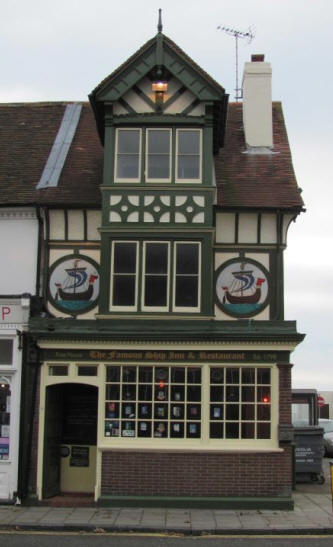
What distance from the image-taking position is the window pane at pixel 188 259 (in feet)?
50.3

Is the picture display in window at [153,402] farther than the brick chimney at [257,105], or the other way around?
the brick chimney at [257,105]

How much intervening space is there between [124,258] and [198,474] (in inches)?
192

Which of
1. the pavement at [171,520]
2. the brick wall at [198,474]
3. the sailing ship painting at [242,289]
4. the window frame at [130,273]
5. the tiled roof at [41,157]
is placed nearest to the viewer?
the pavement at [171,520]

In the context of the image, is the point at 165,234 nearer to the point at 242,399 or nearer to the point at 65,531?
the point at 242,399

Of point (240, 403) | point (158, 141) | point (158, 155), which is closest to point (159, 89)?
point (158, 141)

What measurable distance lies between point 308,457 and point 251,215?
22.3 feet

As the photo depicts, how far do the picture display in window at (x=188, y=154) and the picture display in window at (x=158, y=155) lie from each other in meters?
0.25

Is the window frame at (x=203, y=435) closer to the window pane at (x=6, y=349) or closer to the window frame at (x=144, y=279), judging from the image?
Answer: the window frame at (x=144, y=279)

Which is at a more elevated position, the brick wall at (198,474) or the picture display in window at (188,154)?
the picture display in window at (188,154)

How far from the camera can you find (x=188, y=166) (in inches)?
622

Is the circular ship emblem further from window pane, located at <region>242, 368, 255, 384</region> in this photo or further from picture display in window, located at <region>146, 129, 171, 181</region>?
window pane, located at <region>242, 368, 255, 384</region>

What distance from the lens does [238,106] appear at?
66.1 feet

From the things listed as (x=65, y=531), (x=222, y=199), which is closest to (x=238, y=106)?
(x=222, y=199)

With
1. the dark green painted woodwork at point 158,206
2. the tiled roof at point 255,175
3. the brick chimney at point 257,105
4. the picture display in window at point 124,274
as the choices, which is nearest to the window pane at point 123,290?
the picture display in window at point 124,274
